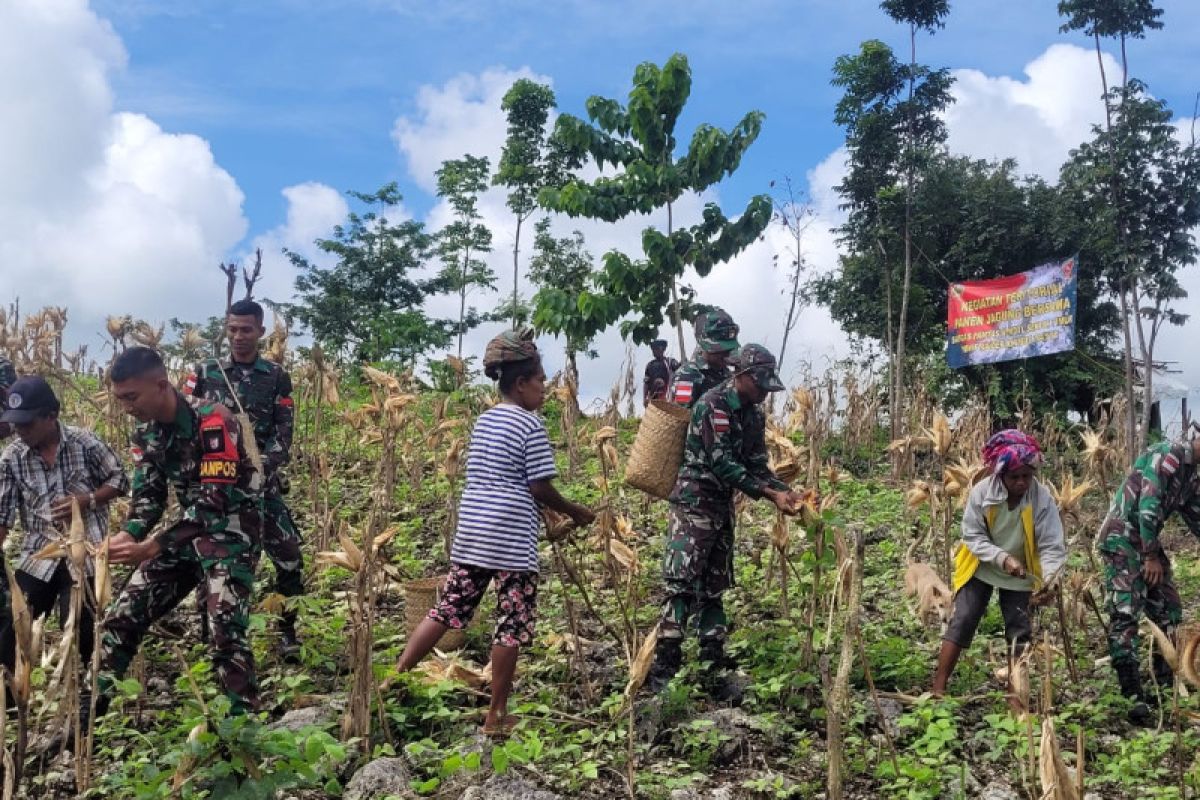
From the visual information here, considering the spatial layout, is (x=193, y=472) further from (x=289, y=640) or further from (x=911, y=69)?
(x=911, y=69)

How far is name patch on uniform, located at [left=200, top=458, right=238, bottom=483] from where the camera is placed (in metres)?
3.54

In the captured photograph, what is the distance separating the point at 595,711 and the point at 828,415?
8034 millimetres

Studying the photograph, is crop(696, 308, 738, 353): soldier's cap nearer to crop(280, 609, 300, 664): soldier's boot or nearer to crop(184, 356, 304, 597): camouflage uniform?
crop(184, 356, 304, 597): camouflage uniform

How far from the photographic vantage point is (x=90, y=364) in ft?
39.3

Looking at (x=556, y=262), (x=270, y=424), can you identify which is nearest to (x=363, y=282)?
(x=556, y=262)

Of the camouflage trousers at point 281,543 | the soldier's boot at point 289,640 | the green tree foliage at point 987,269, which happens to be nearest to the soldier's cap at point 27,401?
the camouflage trousers at point 281,543

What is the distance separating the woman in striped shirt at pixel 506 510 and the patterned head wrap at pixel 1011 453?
1.80 metres

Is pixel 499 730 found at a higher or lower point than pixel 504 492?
lower

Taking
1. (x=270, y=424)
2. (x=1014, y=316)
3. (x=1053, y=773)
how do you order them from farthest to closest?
(x=1014, y=316)
(x=270, y=424)
(x=1053, y=773)

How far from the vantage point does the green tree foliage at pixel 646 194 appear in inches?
540

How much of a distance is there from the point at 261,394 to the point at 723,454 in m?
2.29

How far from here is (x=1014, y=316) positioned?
13969 millimetres

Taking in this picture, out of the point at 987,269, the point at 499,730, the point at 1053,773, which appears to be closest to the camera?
the point at 1053,773

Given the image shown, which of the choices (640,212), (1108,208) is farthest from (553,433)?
(1108,208)
